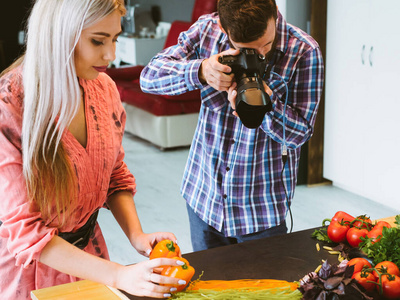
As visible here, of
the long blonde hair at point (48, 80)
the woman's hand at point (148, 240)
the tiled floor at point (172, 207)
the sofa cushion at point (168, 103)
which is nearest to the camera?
the long blonde hair at point (48, 80)

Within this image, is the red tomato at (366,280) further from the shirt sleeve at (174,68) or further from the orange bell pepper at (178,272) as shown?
the shirt sleeve at (174,68)

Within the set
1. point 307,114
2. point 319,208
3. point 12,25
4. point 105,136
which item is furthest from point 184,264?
point 12,25

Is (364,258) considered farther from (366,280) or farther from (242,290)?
(242,290)

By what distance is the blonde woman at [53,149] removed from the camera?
4.01 ft

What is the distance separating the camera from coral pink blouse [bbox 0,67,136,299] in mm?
1240

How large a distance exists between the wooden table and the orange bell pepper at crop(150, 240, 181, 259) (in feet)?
0.35

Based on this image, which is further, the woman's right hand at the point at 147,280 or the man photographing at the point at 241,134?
the man photographing at the point at 241,134

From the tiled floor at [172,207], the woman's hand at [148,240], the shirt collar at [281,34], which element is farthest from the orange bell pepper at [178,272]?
the tiled floor at [172,207]

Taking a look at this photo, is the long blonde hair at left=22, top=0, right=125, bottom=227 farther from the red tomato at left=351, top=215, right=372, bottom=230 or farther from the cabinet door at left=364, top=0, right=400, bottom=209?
the cabinet door at left=364, top=0, right=400, bottom=209

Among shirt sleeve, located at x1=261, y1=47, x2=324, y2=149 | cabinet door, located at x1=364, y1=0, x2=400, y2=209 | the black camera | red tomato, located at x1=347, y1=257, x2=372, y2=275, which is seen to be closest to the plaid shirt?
shirt sleeve, located at x1=261, y1=47, x2=324, y2=149

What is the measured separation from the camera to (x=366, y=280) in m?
1.31

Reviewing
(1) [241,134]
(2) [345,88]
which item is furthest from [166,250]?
(2) [345,88]

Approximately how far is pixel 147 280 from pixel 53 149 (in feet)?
1.24

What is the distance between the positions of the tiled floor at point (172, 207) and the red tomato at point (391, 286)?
6.38 feet
